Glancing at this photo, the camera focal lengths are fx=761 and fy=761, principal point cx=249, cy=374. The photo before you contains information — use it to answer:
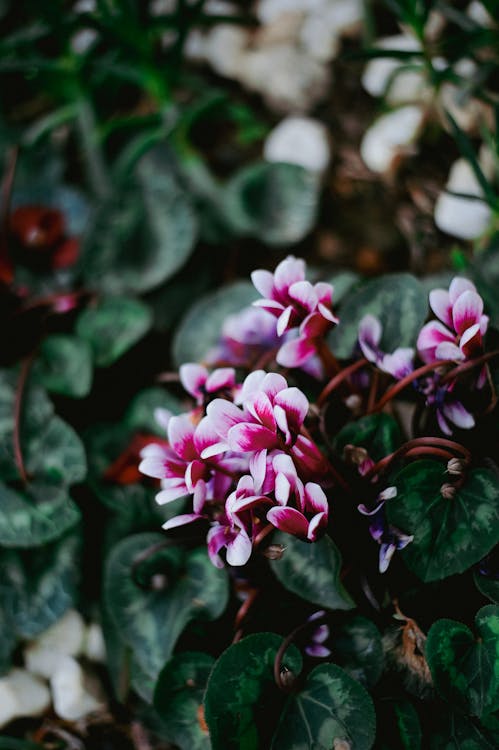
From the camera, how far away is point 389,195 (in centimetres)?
150

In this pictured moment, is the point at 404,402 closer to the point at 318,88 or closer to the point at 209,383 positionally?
the point at 209,383

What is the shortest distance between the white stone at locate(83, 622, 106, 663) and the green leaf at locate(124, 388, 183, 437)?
0.33m

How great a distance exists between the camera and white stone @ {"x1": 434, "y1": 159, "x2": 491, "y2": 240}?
4.39 ft

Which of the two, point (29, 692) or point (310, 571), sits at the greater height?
point (310, 571)

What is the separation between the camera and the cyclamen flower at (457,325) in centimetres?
84

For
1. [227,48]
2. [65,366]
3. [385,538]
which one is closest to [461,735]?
[385,538]

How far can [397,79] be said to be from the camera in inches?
→ 58.3

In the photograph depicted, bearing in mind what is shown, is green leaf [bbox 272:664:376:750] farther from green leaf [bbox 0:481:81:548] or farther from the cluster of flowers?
green leaf [bbox 0:481:81:548]

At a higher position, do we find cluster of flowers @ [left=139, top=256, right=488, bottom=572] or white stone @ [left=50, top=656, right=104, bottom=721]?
cluster of flowers @ [left=139, top=256, right=488, bottom=572]

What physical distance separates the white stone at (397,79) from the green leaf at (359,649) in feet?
3.17

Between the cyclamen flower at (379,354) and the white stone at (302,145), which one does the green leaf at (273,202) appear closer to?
the white stone at (302,145)

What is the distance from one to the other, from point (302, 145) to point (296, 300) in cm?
75

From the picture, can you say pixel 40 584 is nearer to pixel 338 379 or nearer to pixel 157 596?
pixel 157 596

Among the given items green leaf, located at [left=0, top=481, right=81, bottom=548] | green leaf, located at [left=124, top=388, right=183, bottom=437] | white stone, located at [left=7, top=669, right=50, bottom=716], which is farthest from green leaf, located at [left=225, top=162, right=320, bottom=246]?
white stone, located at [left=7, top=669, right=50, bottom=716]
